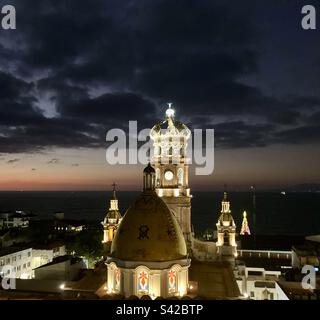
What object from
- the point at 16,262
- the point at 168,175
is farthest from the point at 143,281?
the point at 16,262

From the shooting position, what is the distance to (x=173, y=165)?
104 ft

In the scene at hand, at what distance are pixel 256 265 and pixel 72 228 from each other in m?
53.2

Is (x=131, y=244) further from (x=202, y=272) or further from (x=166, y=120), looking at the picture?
(x=166, y=120)

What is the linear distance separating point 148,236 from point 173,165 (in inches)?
541

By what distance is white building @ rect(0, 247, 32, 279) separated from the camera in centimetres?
3744

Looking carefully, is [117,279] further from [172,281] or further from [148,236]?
[172,281]

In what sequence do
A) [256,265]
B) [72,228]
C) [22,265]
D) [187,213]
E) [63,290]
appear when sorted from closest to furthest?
[63,290] → [187,213] → [256,265] → [22,265] → [72,228]

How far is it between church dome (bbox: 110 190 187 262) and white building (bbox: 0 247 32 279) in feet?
73.9

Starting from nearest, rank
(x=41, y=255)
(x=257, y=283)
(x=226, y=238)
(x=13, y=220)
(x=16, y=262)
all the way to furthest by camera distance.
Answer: (x=257, y=283) → (x=226, y=238) → (x=16, y=262) → (x=41, y=255) → (x=13, y=220)

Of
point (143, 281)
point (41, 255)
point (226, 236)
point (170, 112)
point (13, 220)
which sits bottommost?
point (13, 220)

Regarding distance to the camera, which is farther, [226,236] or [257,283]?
[226,236]

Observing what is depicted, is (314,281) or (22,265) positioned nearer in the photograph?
(314,281)
